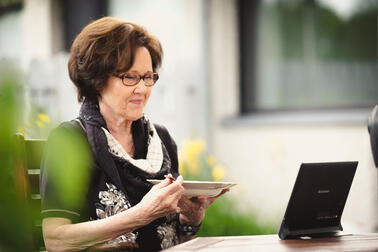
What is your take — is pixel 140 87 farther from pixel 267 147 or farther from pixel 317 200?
pixel 267 147

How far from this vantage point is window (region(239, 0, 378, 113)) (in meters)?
5.05

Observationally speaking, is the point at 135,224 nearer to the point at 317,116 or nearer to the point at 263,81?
the point at 317,116

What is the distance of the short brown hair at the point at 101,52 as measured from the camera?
2.08 metres

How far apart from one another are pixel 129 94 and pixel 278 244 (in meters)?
0.72

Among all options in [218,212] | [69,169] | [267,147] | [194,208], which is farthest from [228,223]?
[69,169]

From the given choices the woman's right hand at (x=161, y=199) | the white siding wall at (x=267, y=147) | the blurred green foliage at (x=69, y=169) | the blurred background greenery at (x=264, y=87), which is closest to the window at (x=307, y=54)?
the blurred background greenery at (x=264, y=87)

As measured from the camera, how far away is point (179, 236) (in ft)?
7.08

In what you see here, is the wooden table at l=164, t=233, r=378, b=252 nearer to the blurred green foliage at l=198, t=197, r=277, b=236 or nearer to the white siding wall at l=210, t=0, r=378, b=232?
the blurred green foliage at l=198, t=197, r=277, b=236

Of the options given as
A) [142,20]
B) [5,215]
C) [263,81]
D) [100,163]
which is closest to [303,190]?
[100,163]

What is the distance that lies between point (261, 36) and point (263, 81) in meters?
0.40

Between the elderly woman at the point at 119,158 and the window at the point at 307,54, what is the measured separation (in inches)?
125

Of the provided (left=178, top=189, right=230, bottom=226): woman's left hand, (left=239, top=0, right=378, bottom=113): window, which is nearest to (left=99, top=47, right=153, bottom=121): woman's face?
(left=178, top=189, right=230, bottom=226): woman's left hand

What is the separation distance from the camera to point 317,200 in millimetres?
1850

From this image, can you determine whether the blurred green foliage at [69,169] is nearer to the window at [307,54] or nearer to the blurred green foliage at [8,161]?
the blurred green foliage at [8,161]
